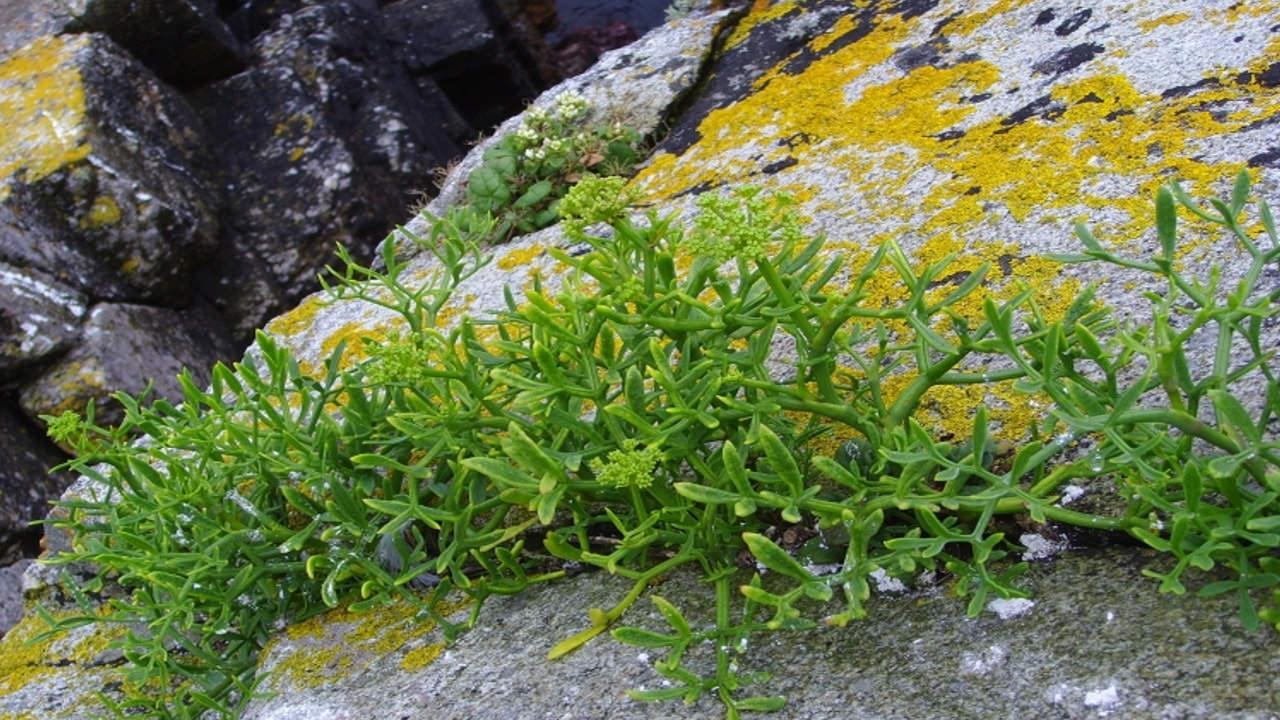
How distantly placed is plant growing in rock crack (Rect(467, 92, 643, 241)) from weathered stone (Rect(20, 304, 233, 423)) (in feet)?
5.77

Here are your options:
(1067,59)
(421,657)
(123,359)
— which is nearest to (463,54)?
(123,359)

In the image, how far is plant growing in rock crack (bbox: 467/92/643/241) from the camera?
3.76m

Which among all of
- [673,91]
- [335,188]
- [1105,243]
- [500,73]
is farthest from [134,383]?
[1105,243]

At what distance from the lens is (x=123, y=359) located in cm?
510

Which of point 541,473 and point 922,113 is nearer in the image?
point 541,473

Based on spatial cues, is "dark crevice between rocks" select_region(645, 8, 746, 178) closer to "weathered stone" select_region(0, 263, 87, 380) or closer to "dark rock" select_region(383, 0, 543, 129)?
"weathered stone" select_region(0, 263, 87, 380)

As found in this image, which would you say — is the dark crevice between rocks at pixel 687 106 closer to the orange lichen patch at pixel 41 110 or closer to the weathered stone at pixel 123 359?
the weathered stone at pixel 123 359

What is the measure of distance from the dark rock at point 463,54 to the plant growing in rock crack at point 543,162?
10.9ft

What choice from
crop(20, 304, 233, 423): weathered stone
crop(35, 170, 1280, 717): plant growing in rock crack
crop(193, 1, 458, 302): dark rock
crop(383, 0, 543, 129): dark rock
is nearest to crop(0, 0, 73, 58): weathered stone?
crop(193, 1, 458, 302): dark rock

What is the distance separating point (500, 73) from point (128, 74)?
2485mm

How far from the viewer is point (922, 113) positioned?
330 centimetres

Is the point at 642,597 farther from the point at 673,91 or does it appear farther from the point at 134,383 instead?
the point at 134,383

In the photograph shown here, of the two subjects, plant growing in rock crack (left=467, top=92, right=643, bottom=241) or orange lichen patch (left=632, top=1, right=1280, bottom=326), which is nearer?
orange lichen patch (left=632, top=1, right=1280, bottom=326)

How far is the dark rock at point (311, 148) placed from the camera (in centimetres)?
584
